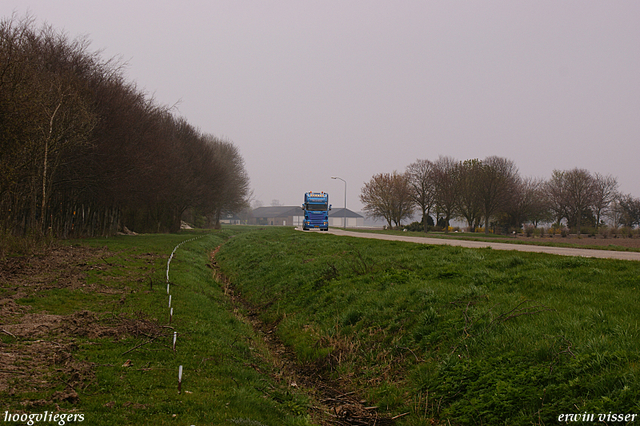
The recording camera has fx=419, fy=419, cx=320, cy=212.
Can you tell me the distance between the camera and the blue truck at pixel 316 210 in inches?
1863

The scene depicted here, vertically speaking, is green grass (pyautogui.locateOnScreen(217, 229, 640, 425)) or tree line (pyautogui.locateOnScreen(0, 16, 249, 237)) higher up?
tree line (pyautogui.locateOnScreen(0, 16, 249, 237))

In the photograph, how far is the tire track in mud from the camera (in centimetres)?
691

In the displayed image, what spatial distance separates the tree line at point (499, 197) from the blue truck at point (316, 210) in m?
24.3

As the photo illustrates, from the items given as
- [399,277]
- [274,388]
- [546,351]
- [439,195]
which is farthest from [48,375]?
[439,195]

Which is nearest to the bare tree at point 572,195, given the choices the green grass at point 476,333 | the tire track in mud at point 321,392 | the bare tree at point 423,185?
the bare tree at point 423,185

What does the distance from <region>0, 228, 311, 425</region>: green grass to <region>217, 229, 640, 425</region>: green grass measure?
5.82 feet

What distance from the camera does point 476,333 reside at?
7.84m

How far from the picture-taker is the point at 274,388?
7.62m

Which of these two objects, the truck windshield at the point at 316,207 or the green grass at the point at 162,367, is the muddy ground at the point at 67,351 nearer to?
the green grass at the point at 162,367

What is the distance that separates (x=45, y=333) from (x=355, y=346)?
6.29 meters

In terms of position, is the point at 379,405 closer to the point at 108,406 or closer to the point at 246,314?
the point at 108,406

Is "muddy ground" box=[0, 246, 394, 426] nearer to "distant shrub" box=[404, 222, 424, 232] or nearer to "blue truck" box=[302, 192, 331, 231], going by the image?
"blue truck" box=[302, 192, 331, 231]

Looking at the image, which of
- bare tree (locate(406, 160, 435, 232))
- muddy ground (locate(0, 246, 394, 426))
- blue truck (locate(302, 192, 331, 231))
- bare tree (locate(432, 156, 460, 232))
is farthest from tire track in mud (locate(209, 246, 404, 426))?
bare tree (locate(406, 160, 435, 232))

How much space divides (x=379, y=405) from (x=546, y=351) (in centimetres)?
284
